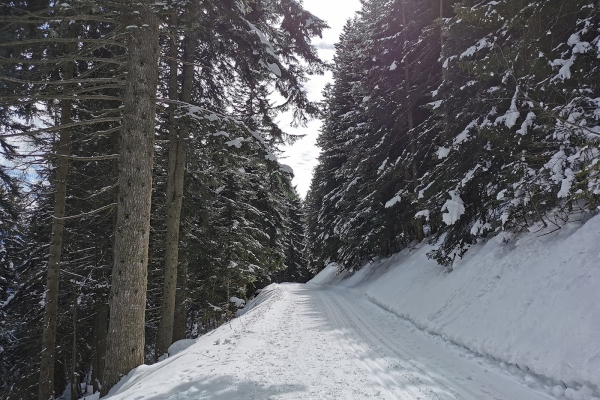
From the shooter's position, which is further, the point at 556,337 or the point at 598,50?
the point at 598,50

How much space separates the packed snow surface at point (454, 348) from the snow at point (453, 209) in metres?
1.13

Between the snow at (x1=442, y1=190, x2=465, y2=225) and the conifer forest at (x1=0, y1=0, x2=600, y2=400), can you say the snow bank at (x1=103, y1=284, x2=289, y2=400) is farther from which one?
the snow at (x1=442, y1=190, x2=465, y2=225)

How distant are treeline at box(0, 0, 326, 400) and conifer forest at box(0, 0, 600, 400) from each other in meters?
0.05

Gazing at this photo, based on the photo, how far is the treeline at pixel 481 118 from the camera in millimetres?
6086

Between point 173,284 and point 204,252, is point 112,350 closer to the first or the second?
point 173,284

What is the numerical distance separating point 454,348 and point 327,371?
108 inches

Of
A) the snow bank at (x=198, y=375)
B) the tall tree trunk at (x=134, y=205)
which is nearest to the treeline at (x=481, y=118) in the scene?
the tall tree trunk at (x=134, y=205)

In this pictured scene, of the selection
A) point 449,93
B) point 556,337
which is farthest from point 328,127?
point 556,337

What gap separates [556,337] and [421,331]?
327cm

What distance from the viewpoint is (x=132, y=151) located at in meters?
5.30

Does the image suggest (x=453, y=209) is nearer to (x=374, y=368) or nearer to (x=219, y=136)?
(x=374, y=368)

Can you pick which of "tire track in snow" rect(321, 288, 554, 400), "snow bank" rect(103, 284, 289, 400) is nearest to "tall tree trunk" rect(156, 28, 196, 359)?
"snow bank" rect(103, 284, 289, 400)

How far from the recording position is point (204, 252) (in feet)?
41.1

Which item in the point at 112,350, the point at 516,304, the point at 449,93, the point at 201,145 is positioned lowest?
the point at 112,350
